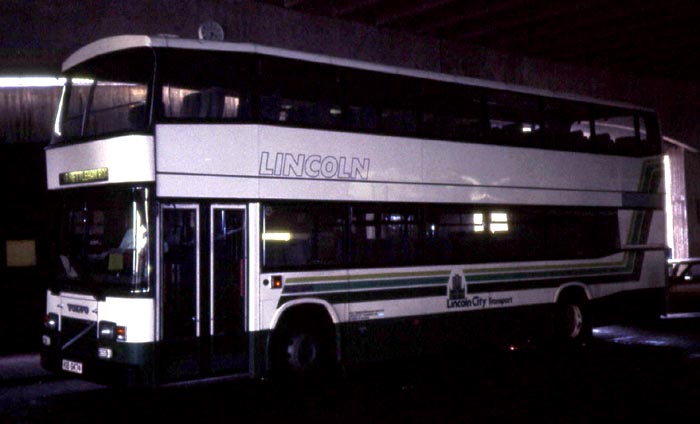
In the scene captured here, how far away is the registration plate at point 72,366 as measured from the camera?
10.0 m

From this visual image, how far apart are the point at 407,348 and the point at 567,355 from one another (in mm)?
3481

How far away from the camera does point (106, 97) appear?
10.4 meters

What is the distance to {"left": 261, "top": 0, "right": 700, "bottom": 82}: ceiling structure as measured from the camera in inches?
691

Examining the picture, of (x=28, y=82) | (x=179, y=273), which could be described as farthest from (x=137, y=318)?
(x=28, y=82)

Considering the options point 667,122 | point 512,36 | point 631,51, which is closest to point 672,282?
point 667,122

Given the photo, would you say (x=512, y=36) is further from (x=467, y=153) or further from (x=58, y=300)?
(x=58, y=300)

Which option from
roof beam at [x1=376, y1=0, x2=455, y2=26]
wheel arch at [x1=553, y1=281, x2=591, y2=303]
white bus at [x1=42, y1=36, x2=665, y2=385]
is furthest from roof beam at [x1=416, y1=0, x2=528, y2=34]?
wheel arch at [x1=553, y1=281, x2=591, y2=303]

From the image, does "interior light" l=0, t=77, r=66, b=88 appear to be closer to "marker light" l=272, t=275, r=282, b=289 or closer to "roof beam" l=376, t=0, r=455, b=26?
"marker light" l=272, t=275, r=282, b=289

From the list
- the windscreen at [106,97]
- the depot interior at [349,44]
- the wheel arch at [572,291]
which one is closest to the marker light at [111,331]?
the windscreen at [106,97]

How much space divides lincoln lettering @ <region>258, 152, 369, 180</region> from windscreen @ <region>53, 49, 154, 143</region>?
5.51 feet

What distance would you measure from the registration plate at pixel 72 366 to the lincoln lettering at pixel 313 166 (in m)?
3.22

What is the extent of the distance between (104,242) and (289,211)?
238 cm

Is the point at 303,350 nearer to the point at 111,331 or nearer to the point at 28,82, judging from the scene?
the point at 111,331

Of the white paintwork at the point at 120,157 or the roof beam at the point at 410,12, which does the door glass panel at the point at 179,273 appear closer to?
the white paintwork at the point at 120,157
